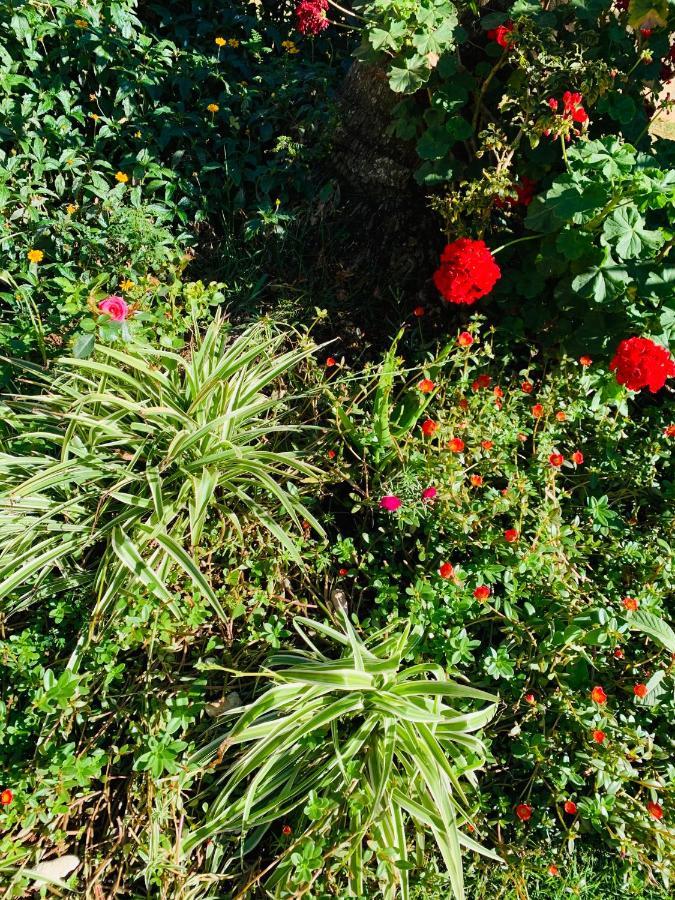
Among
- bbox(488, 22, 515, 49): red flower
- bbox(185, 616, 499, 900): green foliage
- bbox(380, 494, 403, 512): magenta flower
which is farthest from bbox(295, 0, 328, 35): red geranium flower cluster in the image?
bbox(185, 616, 499, 900): green foliage

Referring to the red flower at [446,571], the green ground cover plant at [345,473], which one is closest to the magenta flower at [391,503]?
the green ground cover plant at [345,473]

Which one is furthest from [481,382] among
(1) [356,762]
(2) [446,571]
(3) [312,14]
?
(3) [312,14]

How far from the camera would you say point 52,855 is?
1.96m

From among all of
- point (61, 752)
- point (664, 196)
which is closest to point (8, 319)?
point (61, 752)

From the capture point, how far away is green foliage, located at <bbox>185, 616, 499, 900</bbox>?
70.7 inches

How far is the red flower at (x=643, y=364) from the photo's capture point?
2.27m

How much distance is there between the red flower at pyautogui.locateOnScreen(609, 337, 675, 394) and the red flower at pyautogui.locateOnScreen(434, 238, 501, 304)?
53 cm

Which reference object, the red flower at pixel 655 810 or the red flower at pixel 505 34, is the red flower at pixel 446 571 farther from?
the red flower at pixel 505 34

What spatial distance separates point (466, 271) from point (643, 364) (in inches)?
26.8

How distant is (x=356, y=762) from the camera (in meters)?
1.90

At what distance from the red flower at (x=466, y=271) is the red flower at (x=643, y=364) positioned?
1.74ft

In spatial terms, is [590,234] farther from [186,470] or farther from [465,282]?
[186,470]

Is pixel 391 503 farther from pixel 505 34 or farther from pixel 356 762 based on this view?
pixel 505 34

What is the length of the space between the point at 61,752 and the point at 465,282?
1.98 metres
